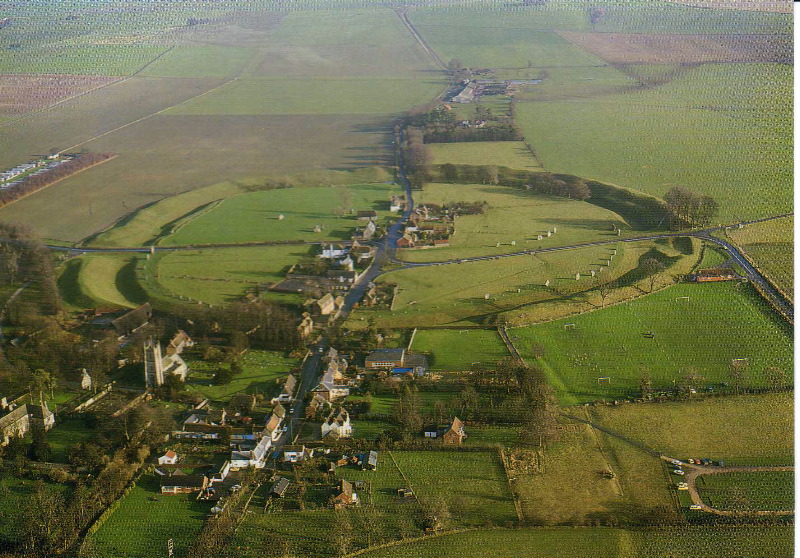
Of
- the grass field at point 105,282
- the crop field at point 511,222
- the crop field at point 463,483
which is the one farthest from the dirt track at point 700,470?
the grass field at point 105,282

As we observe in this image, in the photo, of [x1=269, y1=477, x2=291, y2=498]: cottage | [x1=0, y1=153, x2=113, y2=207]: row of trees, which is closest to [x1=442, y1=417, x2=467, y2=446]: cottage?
[x1=269, y1=477, x2=291, y2=498]: cottage

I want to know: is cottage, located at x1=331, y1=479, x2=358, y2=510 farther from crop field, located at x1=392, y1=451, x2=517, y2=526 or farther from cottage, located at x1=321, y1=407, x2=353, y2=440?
cottage, located at x1=321, y1=407, x2=353, y2=440

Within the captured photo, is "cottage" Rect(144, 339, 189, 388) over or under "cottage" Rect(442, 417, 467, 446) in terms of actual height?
over

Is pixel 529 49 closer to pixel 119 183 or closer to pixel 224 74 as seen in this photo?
pixel 224 74

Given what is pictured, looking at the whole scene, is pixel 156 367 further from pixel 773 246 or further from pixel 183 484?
pixel 773 246

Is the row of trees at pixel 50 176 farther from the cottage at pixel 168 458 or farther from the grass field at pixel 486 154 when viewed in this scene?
the cottage at pixel 168 458

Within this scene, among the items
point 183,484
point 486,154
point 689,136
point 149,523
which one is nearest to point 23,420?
point 183,484
